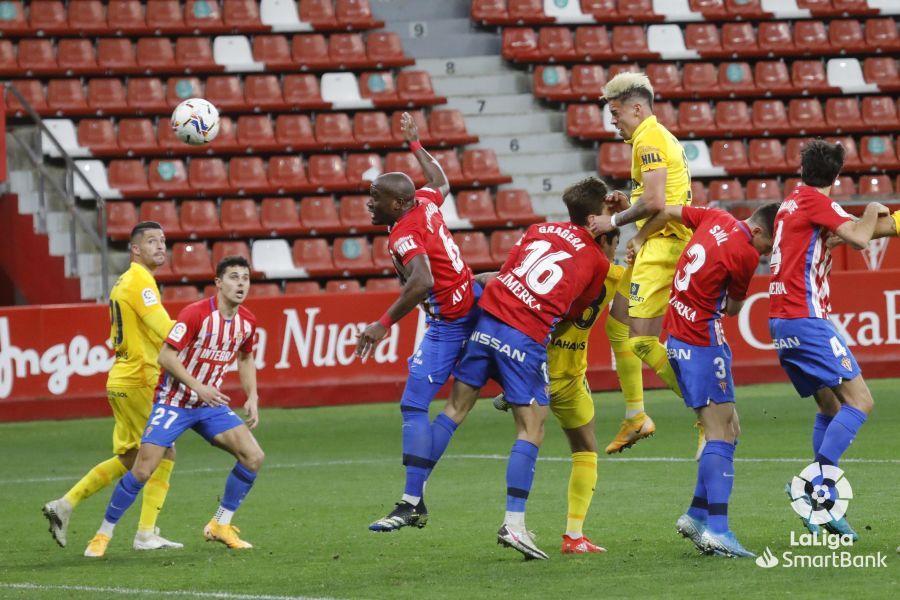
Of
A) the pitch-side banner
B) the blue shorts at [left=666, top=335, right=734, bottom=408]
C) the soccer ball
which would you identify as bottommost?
the pitch-side banner

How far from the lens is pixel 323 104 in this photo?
72.5 ft

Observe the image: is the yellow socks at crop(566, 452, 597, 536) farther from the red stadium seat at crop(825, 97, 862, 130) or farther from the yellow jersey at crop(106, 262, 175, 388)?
the red stadium seat at crop(825, 97, 862, 130)

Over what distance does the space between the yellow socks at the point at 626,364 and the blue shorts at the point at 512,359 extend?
88.6 inches

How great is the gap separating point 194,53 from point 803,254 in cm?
1552

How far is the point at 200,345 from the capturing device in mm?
9078

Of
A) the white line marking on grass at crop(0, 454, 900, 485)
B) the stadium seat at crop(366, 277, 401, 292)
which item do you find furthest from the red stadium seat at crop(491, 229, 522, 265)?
the white line marking on grass at crop(0, 454, 900, 485)

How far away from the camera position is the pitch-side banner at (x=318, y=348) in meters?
16.6

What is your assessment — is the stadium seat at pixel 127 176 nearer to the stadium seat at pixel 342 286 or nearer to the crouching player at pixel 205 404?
the stadium seat at pixel 342 286

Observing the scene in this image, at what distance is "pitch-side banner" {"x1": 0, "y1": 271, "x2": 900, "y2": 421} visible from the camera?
16.6 m

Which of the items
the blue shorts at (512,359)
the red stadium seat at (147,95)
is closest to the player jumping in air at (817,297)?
the blue shorts at (512,359)

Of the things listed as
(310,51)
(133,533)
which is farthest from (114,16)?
(133,533)

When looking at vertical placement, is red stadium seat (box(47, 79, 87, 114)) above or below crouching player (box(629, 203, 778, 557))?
above

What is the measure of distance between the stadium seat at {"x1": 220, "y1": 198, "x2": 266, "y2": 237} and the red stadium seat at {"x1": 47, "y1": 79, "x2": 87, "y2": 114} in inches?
98.8

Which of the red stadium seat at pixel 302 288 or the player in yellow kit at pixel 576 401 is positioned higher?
the player in yellow kit at pixel 576 401
